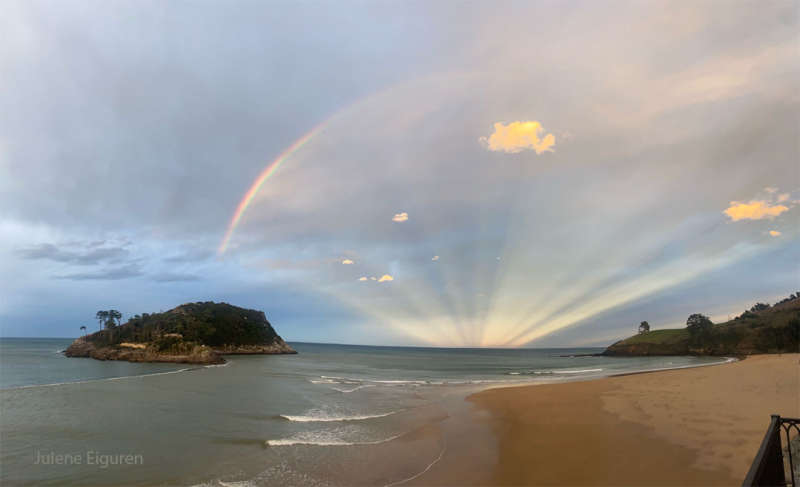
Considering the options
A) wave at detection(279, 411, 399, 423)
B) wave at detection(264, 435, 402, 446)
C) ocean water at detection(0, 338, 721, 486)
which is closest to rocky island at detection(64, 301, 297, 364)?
ocean water at detection(0, 338, 721, 486)

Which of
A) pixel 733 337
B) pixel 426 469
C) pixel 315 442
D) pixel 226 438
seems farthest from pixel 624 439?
pixel 733 337

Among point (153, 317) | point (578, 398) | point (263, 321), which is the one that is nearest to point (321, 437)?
point (578, 398)

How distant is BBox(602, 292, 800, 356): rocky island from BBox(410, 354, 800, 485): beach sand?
95690 millimetres

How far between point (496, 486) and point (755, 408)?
47.3ft

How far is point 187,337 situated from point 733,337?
155270mm

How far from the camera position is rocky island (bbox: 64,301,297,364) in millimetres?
86625

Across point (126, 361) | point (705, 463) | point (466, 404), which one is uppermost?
point (705, 463)

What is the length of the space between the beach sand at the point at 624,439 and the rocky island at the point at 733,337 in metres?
95.7

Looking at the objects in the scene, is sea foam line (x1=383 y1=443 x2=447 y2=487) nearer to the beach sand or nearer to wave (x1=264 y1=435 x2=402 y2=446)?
the beach sand

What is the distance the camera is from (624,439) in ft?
44.4

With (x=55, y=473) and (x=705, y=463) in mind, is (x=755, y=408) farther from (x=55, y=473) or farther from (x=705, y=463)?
(x=55, y=473)

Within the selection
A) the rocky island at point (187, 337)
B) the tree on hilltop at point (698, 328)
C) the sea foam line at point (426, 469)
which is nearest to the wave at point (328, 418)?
the sea foam line at point (426, 469)

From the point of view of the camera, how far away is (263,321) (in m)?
167

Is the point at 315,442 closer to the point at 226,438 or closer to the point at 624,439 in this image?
the point at 226,438
